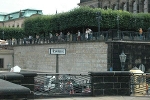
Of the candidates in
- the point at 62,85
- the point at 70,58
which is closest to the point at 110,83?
the point at 62,85

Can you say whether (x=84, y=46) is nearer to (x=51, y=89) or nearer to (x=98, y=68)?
(x=98, y=68)

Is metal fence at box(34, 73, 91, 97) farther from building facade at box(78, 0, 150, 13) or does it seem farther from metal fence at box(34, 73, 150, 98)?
building facade at box(78, 0, 150, 13)

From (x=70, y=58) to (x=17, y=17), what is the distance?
7354cm

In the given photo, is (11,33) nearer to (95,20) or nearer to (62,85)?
(95,20)

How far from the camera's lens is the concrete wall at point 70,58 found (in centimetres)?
4141

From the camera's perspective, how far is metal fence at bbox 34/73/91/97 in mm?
13203

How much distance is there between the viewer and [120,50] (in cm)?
4006

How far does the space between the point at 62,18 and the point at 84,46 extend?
37.0 ft

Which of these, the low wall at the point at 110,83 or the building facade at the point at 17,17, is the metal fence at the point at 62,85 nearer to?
the low wall at the point at 110,83

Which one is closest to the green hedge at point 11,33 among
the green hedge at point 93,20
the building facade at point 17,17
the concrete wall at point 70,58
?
the concrete wall at point 70,58

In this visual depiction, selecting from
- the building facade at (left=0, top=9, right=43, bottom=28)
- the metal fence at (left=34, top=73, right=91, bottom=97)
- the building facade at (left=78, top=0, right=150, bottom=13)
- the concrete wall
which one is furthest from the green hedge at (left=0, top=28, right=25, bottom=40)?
the metal fence at (left=34, top=73, right=91, bottom=97)

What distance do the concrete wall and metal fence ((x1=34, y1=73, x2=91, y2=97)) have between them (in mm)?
26609

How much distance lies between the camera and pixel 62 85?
44.3 feet

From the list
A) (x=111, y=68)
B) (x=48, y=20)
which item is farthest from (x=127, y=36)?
(x=48, y=20)
